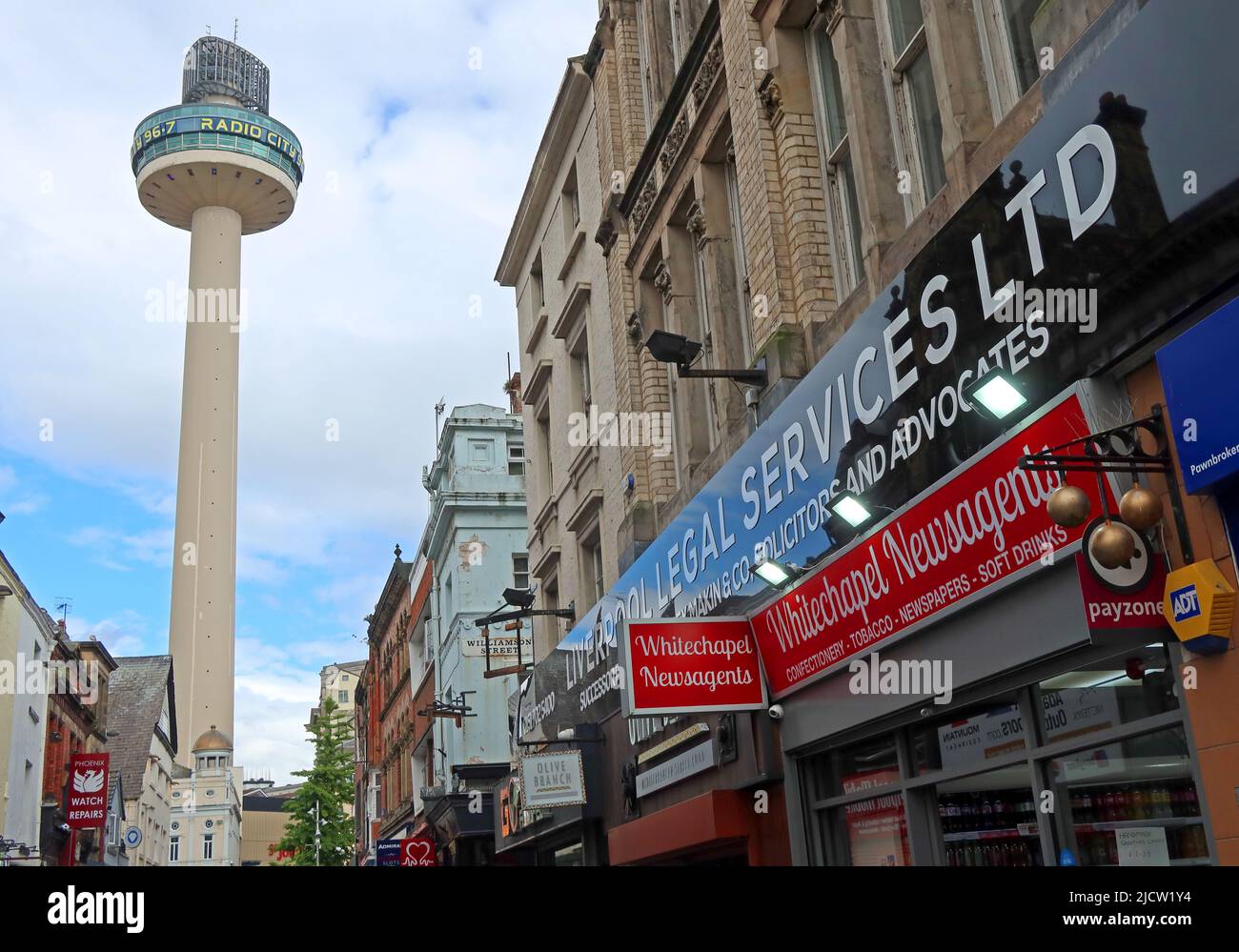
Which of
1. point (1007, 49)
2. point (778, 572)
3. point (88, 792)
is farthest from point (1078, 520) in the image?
point (88, 792)

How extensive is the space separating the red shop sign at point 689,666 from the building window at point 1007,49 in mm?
4975

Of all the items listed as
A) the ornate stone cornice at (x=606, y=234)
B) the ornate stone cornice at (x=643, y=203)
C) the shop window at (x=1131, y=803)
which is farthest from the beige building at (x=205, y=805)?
the shop window at (x=1131, y=803)

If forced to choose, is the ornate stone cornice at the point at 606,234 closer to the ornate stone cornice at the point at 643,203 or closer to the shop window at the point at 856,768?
the ornate stone cornice at the point at 643,203

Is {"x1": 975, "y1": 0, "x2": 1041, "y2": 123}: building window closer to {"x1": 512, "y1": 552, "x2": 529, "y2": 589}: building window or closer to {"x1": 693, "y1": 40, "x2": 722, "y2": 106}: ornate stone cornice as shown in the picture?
{"x1": 693, "y1": 40, "x2": 722, "y2": 106}: ornate stone cornice

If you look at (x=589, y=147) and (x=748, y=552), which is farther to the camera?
(x=589, y=147)

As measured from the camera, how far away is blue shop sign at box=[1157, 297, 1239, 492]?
4.84 meters

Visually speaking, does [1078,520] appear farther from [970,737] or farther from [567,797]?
[567,797]

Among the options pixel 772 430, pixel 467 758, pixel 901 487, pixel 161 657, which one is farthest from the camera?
pixel 161 657

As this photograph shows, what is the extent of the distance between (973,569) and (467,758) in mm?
28313

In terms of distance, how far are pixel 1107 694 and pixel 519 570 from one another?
3117cm

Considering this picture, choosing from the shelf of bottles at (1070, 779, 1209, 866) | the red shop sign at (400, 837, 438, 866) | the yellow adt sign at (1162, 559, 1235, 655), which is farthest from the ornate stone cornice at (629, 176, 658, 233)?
the red shop sign at (400, 837, 438, 866)

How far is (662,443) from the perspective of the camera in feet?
52.2
